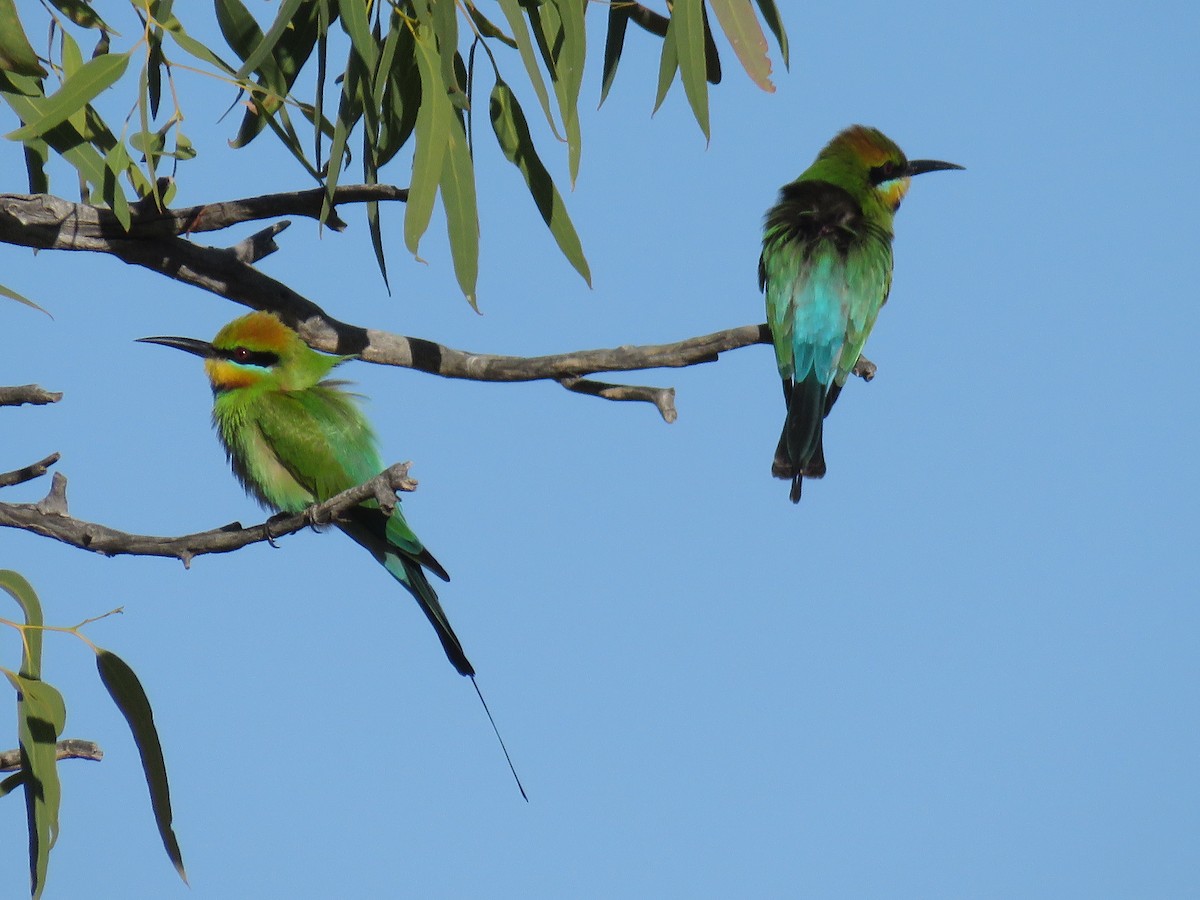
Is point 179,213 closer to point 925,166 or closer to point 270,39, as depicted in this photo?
point 270,39

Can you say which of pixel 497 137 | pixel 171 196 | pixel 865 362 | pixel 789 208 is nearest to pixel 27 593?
pixel 171 196

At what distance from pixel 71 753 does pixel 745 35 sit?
1.42 meters

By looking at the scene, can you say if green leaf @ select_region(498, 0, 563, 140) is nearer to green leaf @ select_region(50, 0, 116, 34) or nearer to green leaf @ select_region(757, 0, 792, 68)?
green leaf @ select_region(757, 0, 792, 68)

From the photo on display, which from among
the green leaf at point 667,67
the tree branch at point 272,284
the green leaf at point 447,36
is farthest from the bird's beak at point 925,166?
the green leaf at point 447,36

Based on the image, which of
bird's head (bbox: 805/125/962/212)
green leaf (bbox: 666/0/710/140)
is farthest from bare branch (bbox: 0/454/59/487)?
bird's head (bbox: 805/125/962/212)

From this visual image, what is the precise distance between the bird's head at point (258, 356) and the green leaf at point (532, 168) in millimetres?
686

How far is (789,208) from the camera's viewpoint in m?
2.99

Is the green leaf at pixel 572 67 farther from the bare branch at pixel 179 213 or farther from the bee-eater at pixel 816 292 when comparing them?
the bee-eater at pixel 816 292

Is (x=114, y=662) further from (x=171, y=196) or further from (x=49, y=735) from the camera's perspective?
(x=171, y=196)

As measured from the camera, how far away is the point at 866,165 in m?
3.16

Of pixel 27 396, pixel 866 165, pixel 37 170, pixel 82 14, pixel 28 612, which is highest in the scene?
pixel 866 165

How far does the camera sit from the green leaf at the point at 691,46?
181 centimetres

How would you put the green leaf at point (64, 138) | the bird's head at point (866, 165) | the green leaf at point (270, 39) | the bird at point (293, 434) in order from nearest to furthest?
the green leaf at point (270, 39), the green leaf at point (64, 138), the bird at point (293, 434), the bird's head at point (866, 165)

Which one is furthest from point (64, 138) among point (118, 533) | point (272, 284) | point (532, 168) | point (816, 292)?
point (816, 292)
